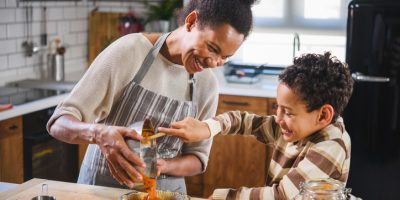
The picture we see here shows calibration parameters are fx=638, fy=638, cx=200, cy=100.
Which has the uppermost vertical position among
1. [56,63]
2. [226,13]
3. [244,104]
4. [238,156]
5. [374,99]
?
[226,13]

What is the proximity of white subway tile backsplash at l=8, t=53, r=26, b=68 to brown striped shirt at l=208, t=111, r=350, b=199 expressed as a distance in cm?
234

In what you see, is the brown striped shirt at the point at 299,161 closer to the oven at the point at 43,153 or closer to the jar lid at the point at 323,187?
the jar lid at the point at 323,187

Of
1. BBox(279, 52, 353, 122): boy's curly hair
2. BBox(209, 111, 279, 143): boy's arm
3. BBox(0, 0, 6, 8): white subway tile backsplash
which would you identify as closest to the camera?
BBox(279, 52, 353, 122): boy's curly hair

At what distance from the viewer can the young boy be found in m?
1.67

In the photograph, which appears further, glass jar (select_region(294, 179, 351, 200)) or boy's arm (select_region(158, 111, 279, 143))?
boy's arm (select_region(158, 111, 279, 143))

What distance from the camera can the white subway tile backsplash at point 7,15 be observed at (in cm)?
380

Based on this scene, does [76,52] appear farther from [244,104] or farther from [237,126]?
[237,126]

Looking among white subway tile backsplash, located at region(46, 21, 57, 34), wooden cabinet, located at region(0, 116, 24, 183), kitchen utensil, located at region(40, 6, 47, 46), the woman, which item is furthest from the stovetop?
the woman

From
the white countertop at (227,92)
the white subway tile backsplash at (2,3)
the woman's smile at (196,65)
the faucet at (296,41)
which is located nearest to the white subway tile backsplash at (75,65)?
the white countertop at (227,92)

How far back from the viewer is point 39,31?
4188 millimetres

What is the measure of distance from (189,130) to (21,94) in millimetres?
2131

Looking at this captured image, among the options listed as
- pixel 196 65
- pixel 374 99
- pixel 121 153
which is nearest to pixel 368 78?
pixel 374 99

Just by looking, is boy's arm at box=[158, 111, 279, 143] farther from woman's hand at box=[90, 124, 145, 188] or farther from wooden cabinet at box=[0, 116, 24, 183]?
wooden cabinet at box=[0, 116, 24, 183]

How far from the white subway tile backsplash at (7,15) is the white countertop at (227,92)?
586mm
